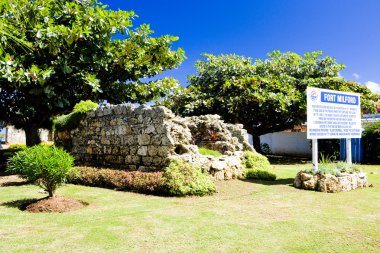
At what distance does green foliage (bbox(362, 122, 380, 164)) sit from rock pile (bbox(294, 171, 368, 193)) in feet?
31.5

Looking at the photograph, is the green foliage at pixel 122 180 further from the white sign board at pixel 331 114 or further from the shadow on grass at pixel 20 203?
the white sign board at pixel 331 114

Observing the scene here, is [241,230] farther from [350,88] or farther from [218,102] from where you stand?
[350,88]

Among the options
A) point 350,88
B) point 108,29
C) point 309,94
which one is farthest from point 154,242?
point 350,88

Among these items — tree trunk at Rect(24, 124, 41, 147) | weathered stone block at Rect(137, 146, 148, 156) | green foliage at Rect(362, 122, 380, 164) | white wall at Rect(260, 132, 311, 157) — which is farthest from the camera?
white wall at Rect(260, 132, 311, 157)

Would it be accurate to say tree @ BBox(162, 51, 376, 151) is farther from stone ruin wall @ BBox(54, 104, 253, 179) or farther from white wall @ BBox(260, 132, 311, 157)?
stone ruin wall @ BBox(54, 104, 253, 179)

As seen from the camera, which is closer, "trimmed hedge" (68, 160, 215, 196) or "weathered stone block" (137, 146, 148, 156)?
"trimmed hedge" (68, 160, 215, 196)

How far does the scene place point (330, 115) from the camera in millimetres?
10359

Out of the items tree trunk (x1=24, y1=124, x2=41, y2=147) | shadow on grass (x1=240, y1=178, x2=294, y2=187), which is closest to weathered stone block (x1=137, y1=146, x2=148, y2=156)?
shadow on grass (x1=240, y1=178, x2=294, y2=187)

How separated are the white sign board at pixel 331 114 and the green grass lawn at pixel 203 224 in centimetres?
215

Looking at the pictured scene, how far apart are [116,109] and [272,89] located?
972cm

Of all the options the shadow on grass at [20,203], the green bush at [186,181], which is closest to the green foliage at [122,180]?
the green bush at [186,181]

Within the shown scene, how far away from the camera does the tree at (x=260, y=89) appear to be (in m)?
18.2

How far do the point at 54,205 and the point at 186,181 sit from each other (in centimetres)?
320

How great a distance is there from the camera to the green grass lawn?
4.73 metres
